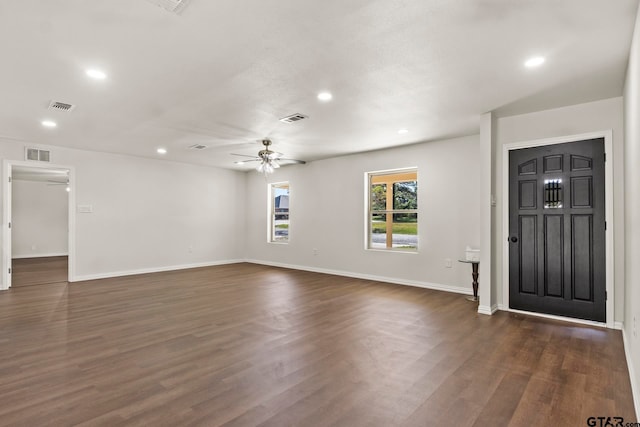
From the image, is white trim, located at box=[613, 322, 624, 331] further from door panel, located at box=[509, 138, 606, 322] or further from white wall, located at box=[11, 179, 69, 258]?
white wall, located at box=[11, 179, 69, 258]

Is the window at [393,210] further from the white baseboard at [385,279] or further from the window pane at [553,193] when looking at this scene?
the window pane at [553,193]

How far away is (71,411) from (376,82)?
357 cm

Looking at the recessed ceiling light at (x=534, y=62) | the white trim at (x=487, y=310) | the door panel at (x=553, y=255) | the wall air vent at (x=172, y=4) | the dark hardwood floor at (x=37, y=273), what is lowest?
the dark hardwood floor at (x=37, y=273)

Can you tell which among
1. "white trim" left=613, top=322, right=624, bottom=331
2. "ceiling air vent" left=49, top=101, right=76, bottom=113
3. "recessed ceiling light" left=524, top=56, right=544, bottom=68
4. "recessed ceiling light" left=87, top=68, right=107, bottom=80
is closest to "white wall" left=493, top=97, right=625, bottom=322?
"white trim" left=613, top=322, right=624, bottom=331

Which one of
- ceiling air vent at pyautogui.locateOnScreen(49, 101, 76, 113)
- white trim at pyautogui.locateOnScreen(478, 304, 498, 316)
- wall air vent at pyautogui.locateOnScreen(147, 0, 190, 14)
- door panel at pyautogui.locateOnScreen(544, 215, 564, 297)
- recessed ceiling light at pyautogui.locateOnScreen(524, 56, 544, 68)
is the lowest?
white trim at pyautogui.locateOnScreen(478, 304, 498, 316)

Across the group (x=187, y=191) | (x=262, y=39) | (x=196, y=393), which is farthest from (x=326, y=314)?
(x=187, y=191)

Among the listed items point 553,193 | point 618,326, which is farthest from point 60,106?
point 618,326

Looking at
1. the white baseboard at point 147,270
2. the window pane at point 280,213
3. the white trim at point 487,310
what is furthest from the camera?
the window pane at point 280,213

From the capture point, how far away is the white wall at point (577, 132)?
370 centimetres

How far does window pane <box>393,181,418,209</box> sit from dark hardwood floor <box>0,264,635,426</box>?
218 cm

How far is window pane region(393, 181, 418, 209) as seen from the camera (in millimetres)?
6352

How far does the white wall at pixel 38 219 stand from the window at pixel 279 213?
25.2 ft

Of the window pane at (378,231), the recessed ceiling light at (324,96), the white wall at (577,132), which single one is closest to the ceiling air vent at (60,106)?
the recessed ceiling light at (324,96)

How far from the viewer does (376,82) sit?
338cm
